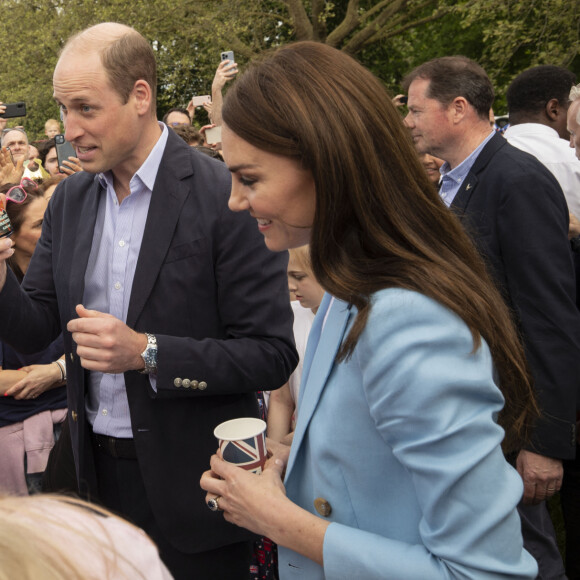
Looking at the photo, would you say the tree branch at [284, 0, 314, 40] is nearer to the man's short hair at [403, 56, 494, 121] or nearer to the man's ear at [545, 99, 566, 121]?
the man's ear at [545, 99, 566, 121]

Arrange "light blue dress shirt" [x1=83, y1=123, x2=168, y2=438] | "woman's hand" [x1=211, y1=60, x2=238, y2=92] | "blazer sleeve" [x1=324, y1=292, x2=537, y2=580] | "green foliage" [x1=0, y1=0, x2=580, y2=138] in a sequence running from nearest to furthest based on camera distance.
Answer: "blazer sleeve" [x1=324, y1=292, x2=537, y2=580]
"light blue dress shirt" [x1=83, y1=123, x2=168, y2=438]
"woman's hand" [x1=211, y1=60, x2=238, y2=92]
"green foliage" [x1=0, y1=0, x2=580, y2=138]

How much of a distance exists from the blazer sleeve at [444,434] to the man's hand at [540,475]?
1.48m

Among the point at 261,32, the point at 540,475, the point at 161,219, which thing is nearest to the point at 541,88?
the point at 540,475

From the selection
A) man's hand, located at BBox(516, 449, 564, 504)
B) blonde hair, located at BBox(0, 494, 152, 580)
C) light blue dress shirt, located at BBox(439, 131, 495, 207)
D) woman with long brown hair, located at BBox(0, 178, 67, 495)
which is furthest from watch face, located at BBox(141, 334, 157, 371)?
light blue dress shirt, located at BBox(439, 131, 495, 207)

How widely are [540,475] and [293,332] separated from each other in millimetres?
1152

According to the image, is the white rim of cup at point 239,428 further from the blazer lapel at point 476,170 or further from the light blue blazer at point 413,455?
the blazer lapel at point 476,170

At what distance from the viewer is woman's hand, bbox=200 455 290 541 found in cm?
135

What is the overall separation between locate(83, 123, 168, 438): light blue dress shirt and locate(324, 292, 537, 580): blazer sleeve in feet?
3.80

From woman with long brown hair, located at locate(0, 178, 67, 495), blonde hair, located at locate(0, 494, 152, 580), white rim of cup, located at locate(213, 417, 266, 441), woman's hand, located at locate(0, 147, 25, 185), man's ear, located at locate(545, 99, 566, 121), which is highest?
man's ear, located at locate(545, 99, 566, 121)

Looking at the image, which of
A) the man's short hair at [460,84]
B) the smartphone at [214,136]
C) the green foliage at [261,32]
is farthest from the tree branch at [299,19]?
the man's short hair at [460,84]

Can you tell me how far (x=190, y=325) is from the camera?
6.77 ft

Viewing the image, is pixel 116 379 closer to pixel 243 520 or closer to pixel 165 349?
pixel 165 349

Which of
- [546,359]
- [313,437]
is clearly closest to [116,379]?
[313,437]

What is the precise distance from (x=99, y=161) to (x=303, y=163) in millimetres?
1031
